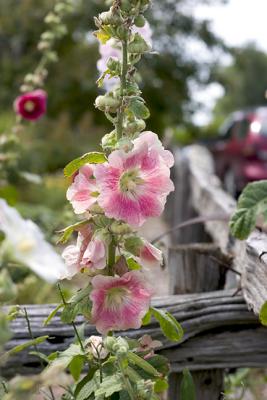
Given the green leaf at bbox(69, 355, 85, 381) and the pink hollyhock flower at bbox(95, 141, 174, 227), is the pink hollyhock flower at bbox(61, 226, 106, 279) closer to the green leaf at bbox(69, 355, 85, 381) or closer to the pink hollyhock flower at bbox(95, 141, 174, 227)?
the pink hollyhock flower at bbox(95, 141, 174, 227)

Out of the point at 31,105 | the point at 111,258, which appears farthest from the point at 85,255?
→ the point at 31,105

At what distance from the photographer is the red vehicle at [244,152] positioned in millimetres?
11789

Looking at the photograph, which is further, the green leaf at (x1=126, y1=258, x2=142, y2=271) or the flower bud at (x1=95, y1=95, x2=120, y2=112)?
the green leaf at (x1=126, y1=258, x2=142, y2=271)

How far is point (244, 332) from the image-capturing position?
253 cm

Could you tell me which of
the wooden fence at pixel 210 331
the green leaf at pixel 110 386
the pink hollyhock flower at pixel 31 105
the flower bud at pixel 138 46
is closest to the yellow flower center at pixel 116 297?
the green leaf at pixel 110 386

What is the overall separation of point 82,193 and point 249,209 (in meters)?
0.39

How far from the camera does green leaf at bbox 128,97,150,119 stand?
157 centimetres

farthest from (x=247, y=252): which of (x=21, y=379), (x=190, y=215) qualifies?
(x=190, y=215)

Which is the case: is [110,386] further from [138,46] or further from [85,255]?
[138,46]

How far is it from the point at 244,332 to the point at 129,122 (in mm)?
1115

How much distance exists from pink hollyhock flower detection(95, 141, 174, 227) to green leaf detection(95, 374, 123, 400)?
0.29 meters

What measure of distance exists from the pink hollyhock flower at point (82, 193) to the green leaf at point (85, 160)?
0.02 metres

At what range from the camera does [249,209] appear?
178 centimetres

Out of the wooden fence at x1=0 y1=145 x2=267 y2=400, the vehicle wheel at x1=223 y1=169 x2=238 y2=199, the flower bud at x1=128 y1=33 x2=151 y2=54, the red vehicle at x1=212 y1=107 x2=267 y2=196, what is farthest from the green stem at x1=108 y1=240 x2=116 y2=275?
the vehicle wheel at x1=223 y1=169 x2=238 y2=199
